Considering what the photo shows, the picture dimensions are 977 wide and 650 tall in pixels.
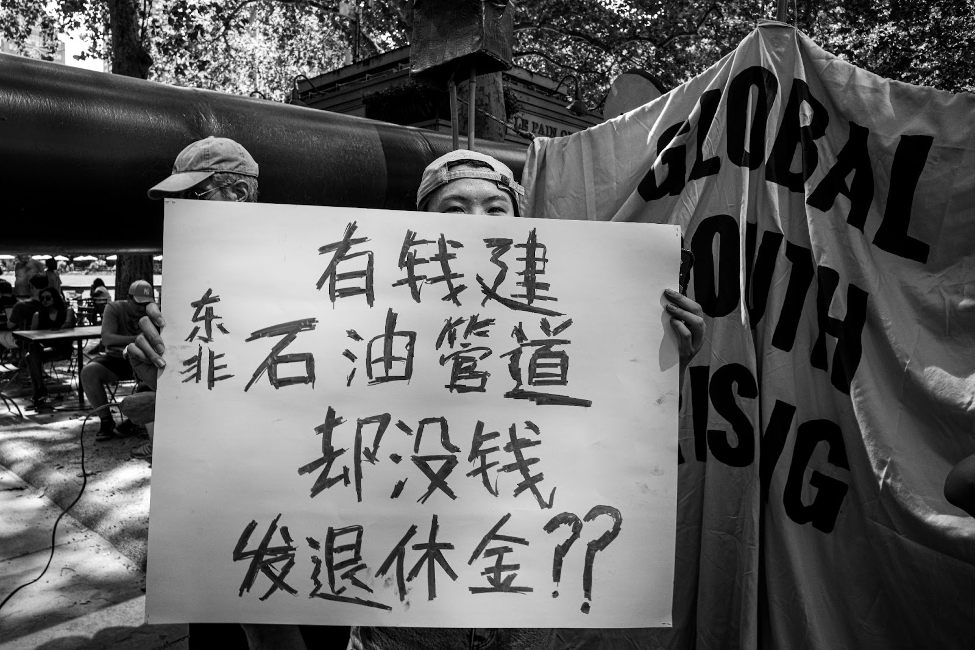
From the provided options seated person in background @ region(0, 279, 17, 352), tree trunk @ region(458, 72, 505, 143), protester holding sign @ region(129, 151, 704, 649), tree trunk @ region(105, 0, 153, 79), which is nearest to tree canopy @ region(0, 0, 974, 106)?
tree trunk @ region(105, 0, 153, 79)

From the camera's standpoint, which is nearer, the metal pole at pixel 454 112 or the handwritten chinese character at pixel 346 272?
the handwritten chinese character at pixel 346 272

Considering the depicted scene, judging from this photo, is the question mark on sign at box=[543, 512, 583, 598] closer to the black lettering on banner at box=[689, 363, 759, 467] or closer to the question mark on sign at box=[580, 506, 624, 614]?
the question mark on sign at box=[580, 506, 624, 614]

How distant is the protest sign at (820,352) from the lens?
1724 mm

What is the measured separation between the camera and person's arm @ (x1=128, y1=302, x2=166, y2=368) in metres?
1.34

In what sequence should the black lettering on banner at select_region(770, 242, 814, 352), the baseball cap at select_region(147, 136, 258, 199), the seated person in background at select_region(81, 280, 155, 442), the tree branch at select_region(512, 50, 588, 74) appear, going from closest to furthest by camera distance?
the baseball cap at select_region(147, 136, 258, 199) → the black lettering on banner at select_region(770, 242, 814, 352) → the seated person in background at select_region(81, 280, 155, 442) → the tree branch at select_region(512, 50, 588, 74)

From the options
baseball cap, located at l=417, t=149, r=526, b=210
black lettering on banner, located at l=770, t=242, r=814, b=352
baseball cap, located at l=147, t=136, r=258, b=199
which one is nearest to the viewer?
baseball cap, located at l=417, t=149, r=526, b=210

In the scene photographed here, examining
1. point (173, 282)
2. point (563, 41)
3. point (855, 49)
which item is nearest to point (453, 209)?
point (173, 282)

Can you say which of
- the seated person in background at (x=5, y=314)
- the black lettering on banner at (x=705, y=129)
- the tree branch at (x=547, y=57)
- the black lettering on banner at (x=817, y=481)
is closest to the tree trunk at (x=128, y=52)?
the seated person in background at (x=5, y=314)

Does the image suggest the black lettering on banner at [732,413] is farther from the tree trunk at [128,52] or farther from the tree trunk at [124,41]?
the tree trunk at [124,41]

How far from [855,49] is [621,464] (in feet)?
38.3

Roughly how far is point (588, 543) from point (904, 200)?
1.25 m

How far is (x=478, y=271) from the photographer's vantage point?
1.45 meters

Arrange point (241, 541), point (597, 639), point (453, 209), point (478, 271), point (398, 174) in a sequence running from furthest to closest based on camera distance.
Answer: point (398, 174) < point (597, 639) < point (453, 209) < point (478, 271) < point (241, 541)

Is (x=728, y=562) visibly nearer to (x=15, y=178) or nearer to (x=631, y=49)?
(x=15, y=178)
